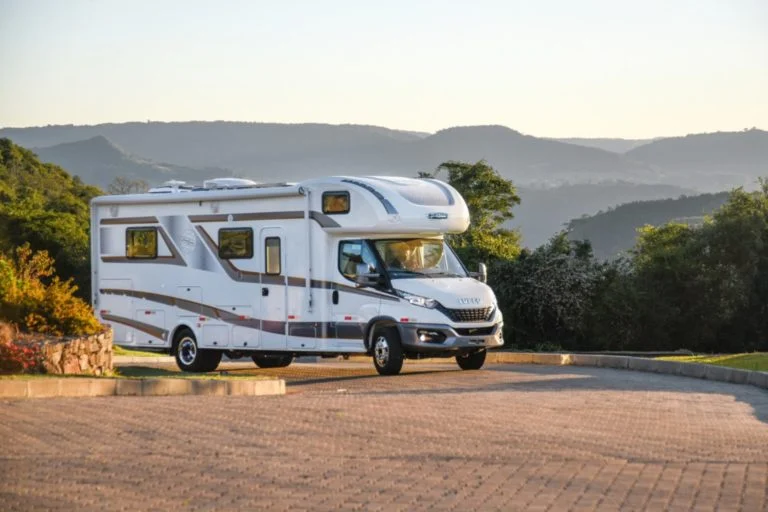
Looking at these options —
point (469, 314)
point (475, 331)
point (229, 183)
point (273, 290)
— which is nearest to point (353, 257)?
point (273, 290)

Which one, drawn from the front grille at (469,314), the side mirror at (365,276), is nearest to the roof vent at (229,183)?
the side mirror at (365,276)

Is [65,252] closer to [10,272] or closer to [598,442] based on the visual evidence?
[10,272]

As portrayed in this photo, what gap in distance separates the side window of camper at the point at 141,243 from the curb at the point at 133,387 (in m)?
7.11

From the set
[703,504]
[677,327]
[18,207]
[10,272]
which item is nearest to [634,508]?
[703,504]

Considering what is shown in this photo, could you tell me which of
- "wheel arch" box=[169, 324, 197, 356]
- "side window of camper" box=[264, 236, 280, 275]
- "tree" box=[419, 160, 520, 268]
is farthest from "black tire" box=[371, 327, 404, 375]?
"tree" box=[419, 160, 520, 268]

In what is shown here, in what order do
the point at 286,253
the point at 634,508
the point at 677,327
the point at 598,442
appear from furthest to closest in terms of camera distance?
the point at 677,327 → the point at 286,253 → the point at 598,442 → the point at 634,508

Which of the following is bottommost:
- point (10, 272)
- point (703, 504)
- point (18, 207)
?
point (703, 504)

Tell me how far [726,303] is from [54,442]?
41264 mm

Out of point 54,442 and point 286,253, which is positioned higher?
point 286,253

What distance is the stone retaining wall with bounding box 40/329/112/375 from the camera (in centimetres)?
1833

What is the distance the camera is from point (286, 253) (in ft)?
78.1

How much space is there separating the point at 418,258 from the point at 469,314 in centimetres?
134

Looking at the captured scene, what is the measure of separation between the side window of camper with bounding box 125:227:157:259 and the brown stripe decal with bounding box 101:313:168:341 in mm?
1186

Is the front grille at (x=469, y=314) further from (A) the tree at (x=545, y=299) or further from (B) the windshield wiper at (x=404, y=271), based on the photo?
(A) the tree at (x=545, y=299)
